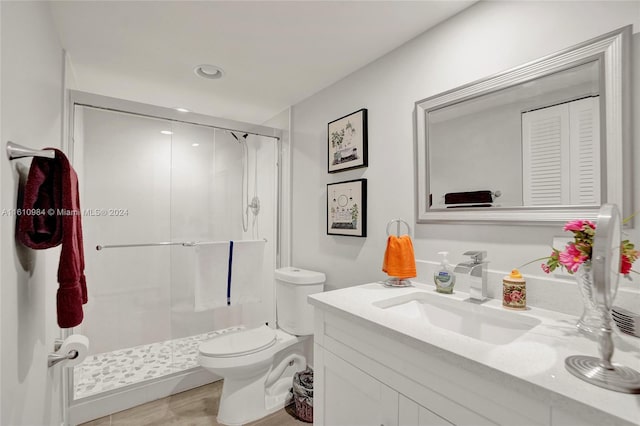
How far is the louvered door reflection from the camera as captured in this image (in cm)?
103

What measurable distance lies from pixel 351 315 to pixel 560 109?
1.07m

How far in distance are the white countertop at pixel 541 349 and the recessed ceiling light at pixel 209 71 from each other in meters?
1.70


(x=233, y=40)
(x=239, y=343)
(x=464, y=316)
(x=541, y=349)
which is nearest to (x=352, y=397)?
(x=464, y=316)

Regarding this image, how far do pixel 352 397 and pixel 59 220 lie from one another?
3.99 feet

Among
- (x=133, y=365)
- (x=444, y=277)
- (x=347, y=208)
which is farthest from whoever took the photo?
(x=133, y=365)

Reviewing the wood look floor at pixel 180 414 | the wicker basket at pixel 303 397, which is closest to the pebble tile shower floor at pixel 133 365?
the wood look floor at pixel 180 414

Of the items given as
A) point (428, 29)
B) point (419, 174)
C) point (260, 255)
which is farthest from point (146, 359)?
point (428, 29)

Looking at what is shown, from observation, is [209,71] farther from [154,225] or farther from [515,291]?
[515,291]

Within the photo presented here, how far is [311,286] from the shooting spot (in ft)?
6.98

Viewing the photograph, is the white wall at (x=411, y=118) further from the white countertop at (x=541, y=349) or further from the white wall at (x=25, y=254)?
the white wall at (x=25, y=254)

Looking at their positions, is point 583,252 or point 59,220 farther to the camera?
point 59,220

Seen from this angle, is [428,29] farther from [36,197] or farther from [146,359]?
[146,359]

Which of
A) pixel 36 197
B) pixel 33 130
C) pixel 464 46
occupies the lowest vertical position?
pixel 36 197

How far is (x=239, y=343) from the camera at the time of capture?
6.39 feet
